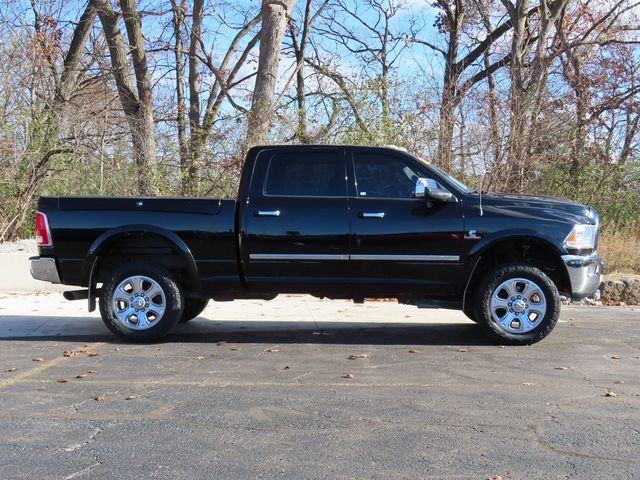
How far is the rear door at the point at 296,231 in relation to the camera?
663 centimetres

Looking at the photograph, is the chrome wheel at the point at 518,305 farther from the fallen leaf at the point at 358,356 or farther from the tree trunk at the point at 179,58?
the tree trunk at the point at 179,58

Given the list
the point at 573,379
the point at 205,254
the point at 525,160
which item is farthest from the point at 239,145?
the point at 573,379

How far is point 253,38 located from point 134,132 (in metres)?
11.7

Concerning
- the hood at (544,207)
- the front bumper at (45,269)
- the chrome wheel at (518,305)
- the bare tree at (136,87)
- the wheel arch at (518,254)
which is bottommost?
the chrome wheel at (518,305)

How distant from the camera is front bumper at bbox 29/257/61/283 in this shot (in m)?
6.79

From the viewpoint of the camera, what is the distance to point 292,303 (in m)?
9.55

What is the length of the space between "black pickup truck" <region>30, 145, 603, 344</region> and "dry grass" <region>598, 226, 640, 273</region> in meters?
4.94

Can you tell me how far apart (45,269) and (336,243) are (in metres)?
3.15

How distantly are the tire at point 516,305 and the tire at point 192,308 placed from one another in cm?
342

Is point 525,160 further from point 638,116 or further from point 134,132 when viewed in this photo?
point 134,132

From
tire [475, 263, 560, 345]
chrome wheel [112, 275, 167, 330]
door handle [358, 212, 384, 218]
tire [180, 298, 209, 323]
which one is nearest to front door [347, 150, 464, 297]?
door handle [358, 212, 384, 218]

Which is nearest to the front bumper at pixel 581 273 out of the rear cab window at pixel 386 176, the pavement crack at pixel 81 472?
the rear cab window at pixel 386 176

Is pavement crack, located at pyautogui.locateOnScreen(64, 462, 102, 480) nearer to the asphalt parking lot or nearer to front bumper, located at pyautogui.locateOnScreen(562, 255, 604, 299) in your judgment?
the asphalt parking lot

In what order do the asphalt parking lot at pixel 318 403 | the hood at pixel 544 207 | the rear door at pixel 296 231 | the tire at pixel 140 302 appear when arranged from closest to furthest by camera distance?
the asphalt parking lot at pixel 318 403, the hood at pixel 544 207, the rear door at pixel 296 231, the tire at pixel 140 302
